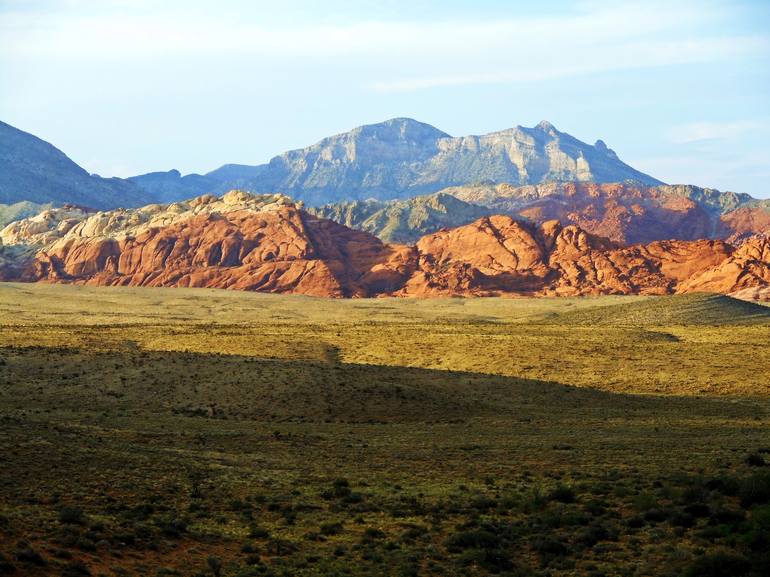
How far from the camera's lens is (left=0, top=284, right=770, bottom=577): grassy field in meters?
26.6

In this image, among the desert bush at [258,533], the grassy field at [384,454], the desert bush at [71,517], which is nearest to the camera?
the grassy field at [384,454]

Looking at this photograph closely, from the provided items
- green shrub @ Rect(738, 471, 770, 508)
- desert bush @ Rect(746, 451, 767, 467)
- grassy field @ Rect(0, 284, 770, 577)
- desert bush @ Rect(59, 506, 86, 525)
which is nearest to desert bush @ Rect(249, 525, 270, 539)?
grassy field @ Rect(0, 284, 770, 577)

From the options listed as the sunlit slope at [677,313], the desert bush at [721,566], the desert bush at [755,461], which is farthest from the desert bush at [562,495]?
the sunlit slope at [677,313]

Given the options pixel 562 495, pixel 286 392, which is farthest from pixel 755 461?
pixel 286 392

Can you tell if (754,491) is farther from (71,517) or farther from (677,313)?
(677,313)

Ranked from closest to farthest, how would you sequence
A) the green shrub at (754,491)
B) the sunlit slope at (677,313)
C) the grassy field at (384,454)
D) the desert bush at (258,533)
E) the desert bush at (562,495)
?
the grassy field at (384,454), the desert bush at (258,533), the green shrub at (754,491), the desert bush at (562,495), the sunlit slope at (677,313)

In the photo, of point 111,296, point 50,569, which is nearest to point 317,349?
point 50,569

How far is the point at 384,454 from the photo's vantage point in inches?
1797

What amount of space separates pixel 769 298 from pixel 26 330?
13196cm

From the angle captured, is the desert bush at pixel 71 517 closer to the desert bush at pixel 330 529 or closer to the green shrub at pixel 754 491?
the desert bush at pixel 330 529

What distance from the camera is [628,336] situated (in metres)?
109

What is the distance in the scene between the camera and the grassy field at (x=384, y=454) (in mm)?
26594

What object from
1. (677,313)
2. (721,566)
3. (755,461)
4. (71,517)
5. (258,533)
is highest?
(677,313)

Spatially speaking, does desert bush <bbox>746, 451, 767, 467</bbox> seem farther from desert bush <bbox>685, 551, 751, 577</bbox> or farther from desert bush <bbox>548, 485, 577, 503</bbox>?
desert bush <bbox>685, 551, 751, 577</bbox>
